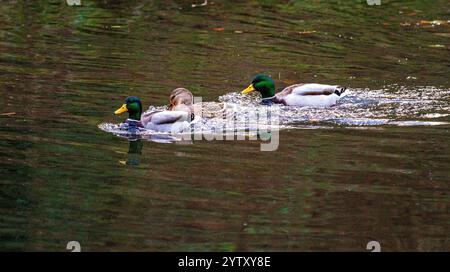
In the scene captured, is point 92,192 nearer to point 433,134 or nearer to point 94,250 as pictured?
point 94,250

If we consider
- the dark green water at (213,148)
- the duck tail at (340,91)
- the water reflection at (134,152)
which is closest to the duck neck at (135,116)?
the dark green water at (213,148)

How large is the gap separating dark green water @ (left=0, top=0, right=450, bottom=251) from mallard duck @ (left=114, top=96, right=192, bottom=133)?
1.24ft

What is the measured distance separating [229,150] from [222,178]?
1.18 meters

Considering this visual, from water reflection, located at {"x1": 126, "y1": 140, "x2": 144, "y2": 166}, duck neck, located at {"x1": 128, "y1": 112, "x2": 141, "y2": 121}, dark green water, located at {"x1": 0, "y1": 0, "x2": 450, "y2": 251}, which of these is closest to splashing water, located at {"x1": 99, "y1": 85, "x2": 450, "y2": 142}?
dark green water, located at {"x1": 0, "y1": 0, "x2": 450, "y2": 251}

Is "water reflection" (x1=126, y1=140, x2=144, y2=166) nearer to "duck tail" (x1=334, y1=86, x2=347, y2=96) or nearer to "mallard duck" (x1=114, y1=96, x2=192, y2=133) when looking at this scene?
"mallard duck" (x1=114, y1=96, x2=192, y2=133)

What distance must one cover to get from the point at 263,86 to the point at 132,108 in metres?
2.44

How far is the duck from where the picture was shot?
11.5 m

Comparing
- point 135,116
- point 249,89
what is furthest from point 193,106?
point 249,89

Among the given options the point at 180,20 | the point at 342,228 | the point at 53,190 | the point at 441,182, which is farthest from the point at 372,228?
the point at 180,20

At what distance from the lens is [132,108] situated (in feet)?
37.9

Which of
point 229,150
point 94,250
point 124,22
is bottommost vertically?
point 94,250

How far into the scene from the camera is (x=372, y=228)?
795cm

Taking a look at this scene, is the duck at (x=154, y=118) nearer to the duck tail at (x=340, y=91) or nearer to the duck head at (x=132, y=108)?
the duck head at (x=132, y=108)

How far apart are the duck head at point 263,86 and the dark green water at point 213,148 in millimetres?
297
